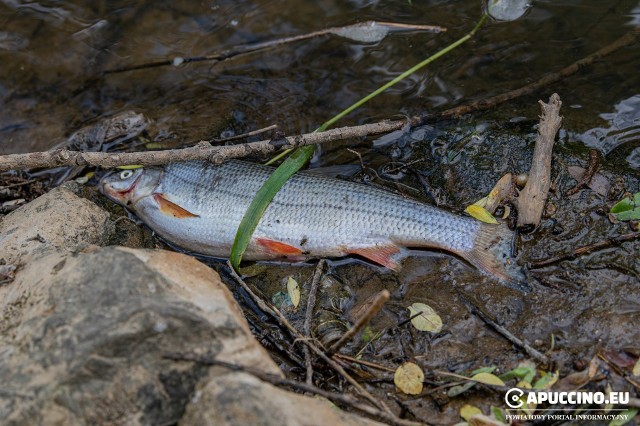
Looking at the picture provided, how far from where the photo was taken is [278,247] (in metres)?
4.53

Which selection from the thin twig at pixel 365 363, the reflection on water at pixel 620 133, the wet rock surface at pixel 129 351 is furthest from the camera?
the reflection on water at pixel 620 133

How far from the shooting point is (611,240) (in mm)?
3996

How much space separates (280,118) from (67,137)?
2.20 metres

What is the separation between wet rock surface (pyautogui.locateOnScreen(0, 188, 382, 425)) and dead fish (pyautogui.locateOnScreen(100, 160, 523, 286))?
4.56 feet

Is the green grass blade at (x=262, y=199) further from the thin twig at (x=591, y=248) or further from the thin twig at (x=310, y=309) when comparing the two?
the thin twig at (x=591, y=248)

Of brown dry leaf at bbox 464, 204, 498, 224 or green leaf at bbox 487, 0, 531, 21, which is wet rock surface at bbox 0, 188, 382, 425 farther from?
green leaf at bbox 487, 0, 531, 21

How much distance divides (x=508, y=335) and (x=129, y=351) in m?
2.32

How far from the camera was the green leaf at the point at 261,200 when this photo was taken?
4.43 m

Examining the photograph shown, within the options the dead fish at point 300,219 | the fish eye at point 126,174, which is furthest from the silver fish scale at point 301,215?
the fish eye at point 126,174

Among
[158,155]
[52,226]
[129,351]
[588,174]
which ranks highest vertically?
[158,155]

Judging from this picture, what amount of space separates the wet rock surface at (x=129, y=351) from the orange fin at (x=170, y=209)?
155 centimetres

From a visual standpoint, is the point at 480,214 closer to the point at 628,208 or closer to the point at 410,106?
the point at 628,208

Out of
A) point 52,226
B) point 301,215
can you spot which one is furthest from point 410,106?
point 52,226

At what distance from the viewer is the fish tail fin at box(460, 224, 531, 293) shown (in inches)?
159
